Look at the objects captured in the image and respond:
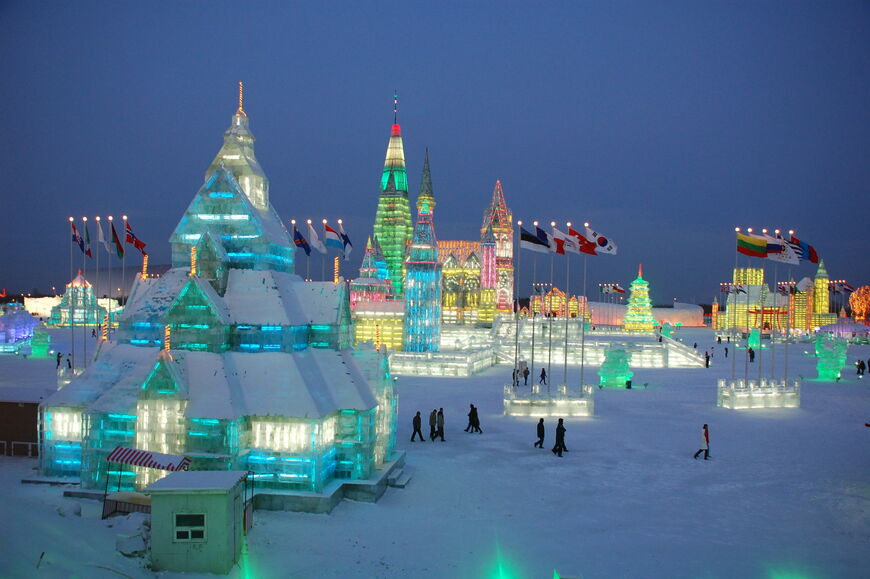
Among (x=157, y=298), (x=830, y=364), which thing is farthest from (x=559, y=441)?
(x=830, y=364)

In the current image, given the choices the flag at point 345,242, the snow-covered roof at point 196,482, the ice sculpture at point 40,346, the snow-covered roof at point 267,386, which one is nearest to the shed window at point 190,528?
the snow-covered roof at point 196,482

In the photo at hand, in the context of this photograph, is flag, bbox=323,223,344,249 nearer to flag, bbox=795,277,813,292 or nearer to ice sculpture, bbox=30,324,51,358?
ice sculpture, bbox=30,324,51,358

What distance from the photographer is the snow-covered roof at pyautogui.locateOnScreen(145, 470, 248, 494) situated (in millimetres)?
10422

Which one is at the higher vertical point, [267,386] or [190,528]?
[267,386]

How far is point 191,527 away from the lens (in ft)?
34.7

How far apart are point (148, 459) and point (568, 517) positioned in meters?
8.71

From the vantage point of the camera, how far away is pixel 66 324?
3253 inches

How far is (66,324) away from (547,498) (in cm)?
8315

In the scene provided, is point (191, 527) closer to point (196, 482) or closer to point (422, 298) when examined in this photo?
point (196, 482)

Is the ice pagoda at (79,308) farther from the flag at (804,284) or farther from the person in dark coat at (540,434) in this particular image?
the flag at (804,284)

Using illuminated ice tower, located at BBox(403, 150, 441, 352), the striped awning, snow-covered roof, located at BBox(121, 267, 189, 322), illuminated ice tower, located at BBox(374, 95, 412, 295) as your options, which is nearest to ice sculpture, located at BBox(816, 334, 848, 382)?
illuminated ice tower, located at BBox(403, 150, 441, 352)

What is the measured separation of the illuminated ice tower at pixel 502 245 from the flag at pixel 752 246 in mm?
47595

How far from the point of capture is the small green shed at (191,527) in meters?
10.4

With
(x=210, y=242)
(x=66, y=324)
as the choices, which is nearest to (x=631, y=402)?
(x=210, y=242)
